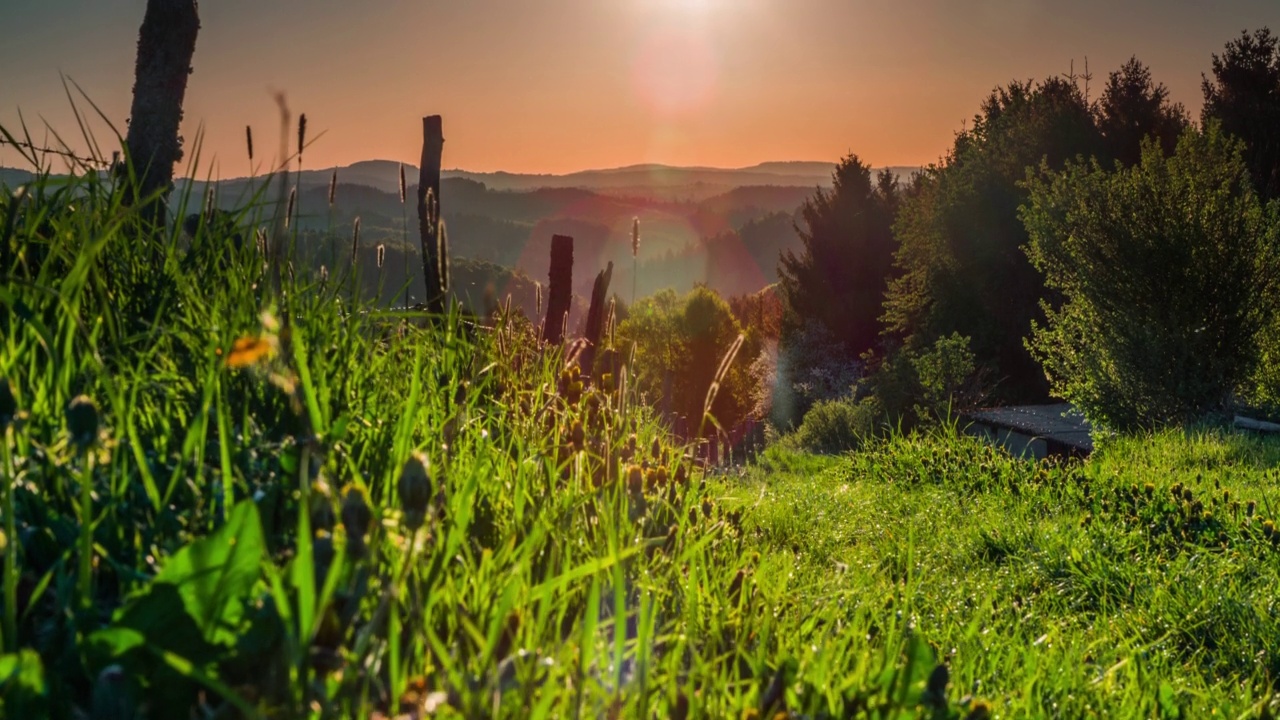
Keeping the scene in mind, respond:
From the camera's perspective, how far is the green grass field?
1238 mm

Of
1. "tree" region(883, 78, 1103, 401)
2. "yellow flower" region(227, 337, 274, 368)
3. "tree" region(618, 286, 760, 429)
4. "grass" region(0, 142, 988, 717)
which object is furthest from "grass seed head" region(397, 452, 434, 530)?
"tree" region(618, 286, 760, 429)

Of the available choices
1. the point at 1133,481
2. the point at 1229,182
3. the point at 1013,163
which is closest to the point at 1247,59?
the point at 1013,163

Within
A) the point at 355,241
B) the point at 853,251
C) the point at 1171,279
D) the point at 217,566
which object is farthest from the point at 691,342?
the point at 217,566

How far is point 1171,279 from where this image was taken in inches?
621

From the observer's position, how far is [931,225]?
1395 inches

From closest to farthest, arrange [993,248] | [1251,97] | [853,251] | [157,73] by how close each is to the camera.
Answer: [157,73]
[993,248]
[1251,97]
[853,251]

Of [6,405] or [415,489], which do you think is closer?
[415,489]

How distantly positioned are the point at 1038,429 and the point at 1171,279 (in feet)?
13.6

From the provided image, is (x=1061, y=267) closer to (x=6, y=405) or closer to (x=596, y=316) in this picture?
(x=596, y=316)

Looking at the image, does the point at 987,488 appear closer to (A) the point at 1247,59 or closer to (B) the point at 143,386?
(B) the point at 143,386

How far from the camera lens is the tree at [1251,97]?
123ft

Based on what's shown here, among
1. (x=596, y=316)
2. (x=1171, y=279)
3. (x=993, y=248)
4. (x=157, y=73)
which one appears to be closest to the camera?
(x=157, y=73)

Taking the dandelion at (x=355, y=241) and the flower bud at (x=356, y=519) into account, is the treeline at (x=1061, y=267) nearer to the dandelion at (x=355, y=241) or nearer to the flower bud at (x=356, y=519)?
the dandelion at (x=355, y=241)

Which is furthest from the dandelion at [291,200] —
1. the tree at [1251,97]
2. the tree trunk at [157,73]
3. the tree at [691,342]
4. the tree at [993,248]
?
the tree at [691,342]
